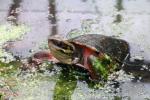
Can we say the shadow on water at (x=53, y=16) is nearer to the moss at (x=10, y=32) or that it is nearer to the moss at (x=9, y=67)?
the moss at (x=10, y=32)

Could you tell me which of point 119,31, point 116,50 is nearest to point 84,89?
point 116,50

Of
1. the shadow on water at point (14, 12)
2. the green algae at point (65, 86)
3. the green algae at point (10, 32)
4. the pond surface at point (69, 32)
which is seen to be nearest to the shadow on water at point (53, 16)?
the pond surface at point (69, 32)

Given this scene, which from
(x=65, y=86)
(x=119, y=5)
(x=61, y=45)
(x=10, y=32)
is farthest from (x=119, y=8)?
(x=65, y=86)

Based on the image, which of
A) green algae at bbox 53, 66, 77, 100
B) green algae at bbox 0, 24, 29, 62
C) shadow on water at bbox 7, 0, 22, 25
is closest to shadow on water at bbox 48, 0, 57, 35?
green algae at bbox 0, 24, 29, 62

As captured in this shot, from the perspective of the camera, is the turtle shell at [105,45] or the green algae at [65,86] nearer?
the green algae at [65,86]

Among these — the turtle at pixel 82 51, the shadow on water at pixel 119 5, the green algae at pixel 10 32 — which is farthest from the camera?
the shadow on water at pixel 119 5

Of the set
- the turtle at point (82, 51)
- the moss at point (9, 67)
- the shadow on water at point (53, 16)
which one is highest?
the shadow on water at point (53, 16)

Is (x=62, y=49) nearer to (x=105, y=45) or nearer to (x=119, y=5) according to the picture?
(x=105, y=45)

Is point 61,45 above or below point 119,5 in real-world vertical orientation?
below
